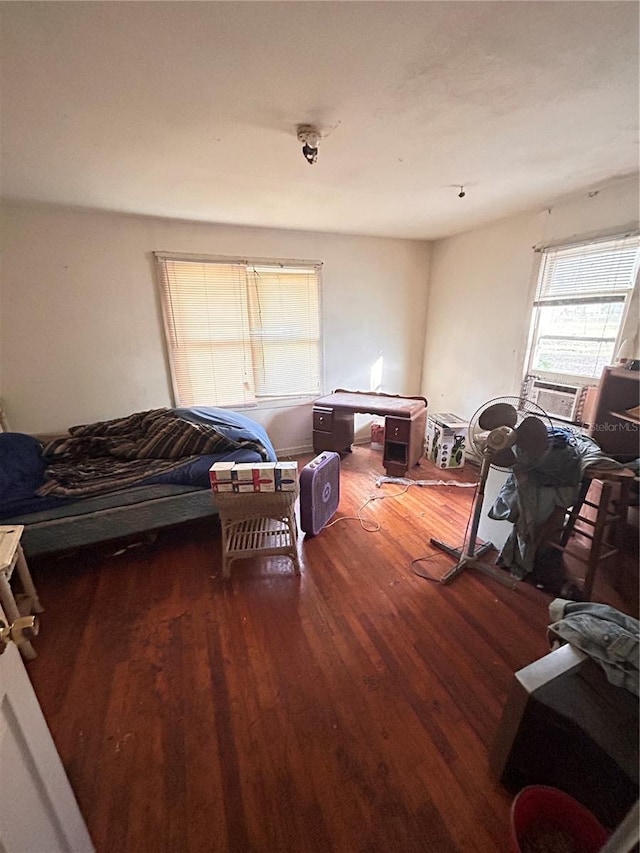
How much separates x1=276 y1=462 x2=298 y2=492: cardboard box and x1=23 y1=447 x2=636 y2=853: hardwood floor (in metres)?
0.56

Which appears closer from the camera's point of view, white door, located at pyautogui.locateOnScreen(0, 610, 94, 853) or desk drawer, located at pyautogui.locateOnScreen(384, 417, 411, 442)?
white door, located at pyautogui.locateOnScreen(0, 610, 94, 853)

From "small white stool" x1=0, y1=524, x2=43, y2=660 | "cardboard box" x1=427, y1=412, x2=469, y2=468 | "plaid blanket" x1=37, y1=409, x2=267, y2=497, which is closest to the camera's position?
"small white stool" x1=0, y1=524, x2=43, y2=660

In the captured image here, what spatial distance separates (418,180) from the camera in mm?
2143

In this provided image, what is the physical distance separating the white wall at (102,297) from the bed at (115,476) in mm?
504

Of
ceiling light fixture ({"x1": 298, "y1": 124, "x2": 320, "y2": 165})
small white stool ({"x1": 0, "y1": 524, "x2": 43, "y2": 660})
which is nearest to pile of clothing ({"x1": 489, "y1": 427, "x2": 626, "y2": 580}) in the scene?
ceiling light fixture ({"x1": 298, "y1": 124, "x2": 320, "y2": 165})

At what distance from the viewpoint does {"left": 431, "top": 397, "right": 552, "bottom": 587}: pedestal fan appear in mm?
1679

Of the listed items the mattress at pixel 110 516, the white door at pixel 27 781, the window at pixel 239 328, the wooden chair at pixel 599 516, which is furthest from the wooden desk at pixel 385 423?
the white door at pixel 27 781

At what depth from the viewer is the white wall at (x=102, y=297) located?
106 inches

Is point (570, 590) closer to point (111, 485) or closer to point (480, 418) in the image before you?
point (480, 418)

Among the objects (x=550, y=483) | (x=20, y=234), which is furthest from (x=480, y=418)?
(x=20, y=234)

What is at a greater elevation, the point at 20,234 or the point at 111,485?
the point at 20,234

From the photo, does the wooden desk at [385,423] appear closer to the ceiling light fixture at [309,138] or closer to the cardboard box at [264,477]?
the cardboard box at [264,477]

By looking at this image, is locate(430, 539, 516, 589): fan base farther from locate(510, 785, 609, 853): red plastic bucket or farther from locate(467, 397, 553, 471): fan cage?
locate(510, 785, 609, 853): red plastic bucket

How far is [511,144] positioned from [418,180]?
0.59 metres
